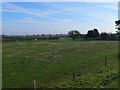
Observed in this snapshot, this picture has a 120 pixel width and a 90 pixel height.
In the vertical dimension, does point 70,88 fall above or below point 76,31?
below

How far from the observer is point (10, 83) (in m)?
11.5

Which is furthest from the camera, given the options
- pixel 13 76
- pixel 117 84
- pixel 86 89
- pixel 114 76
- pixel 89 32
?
pixel 89 32

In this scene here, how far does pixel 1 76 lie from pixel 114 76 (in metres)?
9.49

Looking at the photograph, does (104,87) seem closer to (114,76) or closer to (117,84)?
(117,84)

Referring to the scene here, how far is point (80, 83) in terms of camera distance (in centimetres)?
1070

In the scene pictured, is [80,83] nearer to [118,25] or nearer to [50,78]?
[50,78]

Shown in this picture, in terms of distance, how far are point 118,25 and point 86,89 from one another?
2195 centimetres

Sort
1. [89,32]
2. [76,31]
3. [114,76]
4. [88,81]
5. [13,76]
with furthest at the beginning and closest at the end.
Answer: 1. [76,31]
2. [89,32]
3. [13,76]
4. [114,76]
5. [88,81]

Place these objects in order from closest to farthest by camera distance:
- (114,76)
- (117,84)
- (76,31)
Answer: (117,84) < (114,76) < (76,31)

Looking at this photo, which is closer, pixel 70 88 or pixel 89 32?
pixel 70 88

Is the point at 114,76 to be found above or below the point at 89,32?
below

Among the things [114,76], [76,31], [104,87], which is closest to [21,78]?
[104,87]

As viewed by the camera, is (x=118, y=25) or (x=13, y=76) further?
(x=118, y=25)

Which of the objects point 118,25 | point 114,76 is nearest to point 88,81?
point 114,76
